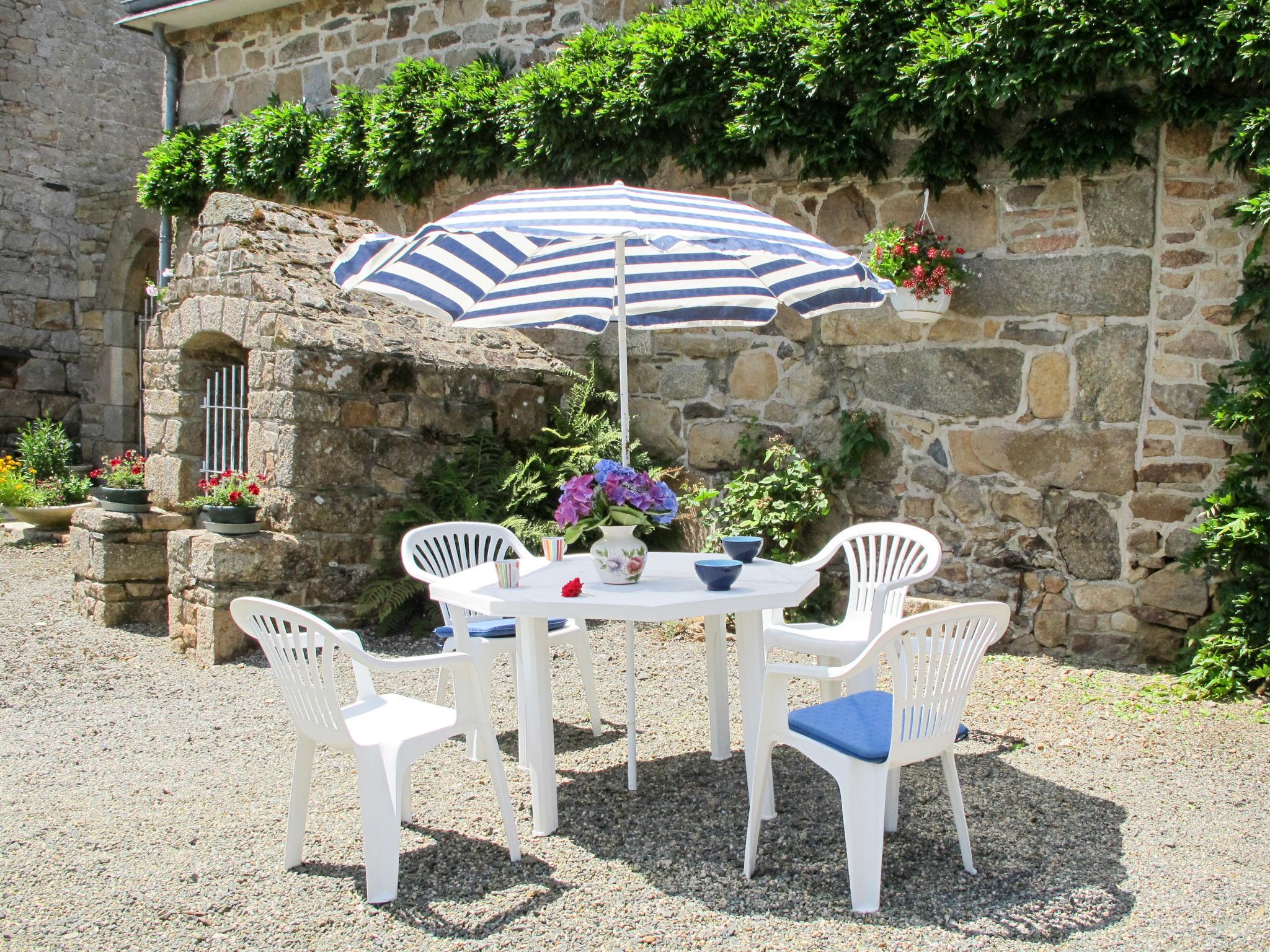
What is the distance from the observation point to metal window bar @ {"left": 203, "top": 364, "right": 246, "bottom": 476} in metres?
6.30

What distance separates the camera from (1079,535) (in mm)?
5473

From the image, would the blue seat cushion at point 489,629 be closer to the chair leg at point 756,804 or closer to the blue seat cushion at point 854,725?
the chair leg at point 756,804

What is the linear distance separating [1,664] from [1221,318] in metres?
6.38

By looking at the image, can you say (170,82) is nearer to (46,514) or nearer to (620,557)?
(46,514)

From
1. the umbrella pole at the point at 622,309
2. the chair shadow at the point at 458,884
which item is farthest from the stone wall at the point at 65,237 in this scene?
the chair shadow at the point at 458,884

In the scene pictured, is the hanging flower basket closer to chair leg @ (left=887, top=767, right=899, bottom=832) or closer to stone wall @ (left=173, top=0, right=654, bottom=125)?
stone wall @ (left=173, top=0, right=654, bottom=125)

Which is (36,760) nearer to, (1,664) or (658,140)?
(1,664)

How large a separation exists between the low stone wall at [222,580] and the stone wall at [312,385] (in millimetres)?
59

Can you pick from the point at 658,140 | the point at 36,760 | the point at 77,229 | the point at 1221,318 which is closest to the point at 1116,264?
the point at 1221,318

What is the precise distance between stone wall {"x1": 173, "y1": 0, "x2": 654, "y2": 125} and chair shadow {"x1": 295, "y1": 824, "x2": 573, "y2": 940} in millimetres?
5852

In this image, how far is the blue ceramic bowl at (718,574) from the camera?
3.32 m

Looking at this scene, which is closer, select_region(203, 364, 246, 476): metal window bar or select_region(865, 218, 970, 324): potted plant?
select_region(865, 218, 970, 324): potted plant

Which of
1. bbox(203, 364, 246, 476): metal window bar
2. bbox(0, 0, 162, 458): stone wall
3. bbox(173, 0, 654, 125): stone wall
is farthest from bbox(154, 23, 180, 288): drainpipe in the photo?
bbox(203, 364, 246, 476): metal window bar

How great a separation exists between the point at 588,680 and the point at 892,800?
4.91 feet
